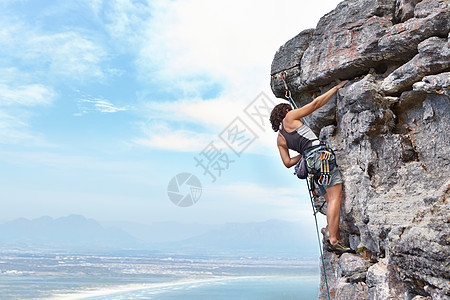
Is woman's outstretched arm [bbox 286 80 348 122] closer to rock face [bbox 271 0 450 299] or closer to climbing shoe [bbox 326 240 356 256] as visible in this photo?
rock face [bbox 271 0 450 299]

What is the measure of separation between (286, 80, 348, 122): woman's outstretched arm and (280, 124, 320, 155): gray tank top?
25 cm

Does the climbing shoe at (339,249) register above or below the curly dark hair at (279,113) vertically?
below

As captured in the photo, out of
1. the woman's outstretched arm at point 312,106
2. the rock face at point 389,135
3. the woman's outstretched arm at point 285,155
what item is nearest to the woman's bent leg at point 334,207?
the rock face at point 389,135

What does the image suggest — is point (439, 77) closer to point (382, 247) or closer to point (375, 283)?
point (382, 247)

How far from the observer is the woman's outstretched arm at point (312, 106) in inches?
290

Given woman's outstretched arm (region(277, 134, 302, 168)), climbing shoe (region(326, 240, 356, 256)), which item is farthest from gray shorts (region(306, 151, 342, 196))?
climbing shoe (region(326, 240, 356, 256))

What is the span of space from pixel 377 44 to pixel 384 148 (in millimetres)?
1896

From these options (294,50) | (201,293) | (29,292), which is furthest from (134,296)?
(294,50)

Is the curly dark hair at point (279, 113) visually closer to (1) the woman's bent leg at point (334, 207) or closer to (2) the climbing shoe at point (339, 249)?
(1) the woman's bent leg at point (334, 207)

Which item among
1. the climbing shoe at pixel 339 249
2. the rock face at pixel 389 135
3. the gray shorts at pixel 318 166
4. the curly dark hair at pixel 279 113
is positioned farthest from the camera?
the curly dark hair at pixel 279 113

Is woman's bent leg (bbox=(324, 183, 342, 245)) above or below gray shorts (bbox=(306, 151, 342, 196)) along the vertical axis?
below

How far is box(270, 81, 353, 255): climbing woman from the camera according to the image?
7.30 m

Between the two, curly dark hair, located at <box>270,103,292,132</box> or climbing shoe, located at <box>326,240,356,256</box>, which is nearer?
climbing shoe, located at <box>326,240,356,256</box>

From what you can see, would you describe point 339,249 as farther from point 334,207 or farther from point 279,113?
point 279,113
